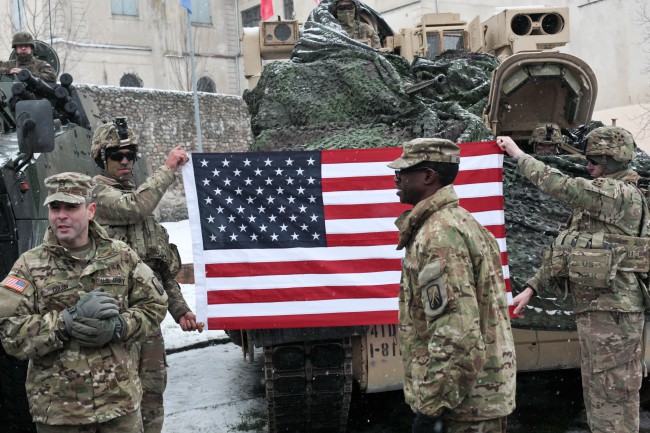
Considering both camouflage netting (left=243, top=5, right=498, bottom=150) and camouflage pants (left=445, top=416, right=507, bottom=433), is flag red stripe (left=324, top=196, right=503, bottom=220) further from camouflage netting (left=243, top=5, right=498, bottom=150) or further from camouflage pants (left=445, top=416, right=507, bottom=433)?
camouflage pants (left=445, top=416, right=507, bottom=433)

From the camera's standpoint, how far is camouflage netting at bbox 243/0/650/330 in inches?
193

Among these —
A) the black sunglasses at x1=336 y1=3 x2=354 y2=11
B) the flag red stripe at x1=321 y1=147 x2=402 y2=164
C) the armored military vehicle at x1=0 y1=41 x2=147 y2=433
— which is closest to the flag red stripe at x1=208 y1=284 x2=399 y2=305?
the flag red stripe at x1=321 y1=147 x2=402 y2=164

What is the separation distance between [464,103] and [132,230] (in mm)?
2718

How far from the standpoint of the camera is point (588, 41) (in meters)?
20.5

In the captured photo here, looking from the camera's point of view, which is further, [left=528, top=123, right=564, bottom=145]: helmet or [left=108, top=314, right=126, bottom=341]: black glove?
[left=528, top=123, right=564, bottom=145]: helmet

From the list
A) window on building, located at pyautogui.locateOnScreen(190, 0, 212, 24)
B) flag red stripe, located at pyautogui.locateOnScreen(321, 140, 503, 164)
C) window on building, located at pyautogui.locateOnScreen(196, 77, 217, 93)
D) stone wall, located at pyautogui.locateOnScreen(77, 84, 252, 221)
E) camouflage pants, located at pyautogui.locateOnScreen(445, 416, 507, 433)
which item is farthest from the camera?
window on building, located at pyautogui.locateOnScreen(190, 0, 212, 24)

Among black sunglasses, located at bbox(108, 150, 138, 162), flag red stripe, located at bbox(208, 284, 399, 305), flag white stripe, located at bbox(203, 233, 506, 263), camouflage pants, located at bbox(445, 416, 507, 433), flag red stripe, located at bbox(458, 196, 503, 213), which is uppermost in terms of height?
black sunglasses, located at bbox(108, 150, 138, 162)

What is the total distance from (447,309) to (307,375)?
2.20 metres

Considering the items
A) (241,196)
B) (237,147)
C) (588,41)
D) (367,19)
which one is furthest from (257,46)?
(588,41)

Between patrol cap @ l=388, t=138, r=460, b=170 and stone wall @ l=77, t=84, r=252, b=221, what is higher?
stone wall @ l=77, t=84, r=252, b=221

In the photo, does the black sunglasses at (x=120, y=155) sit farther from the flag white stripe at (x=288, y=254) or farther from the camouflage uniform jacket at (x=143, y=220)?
the flag white stripe at (x=288, y=254)

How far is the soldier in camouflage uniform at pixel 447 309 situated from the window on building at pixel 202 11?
28724 mm

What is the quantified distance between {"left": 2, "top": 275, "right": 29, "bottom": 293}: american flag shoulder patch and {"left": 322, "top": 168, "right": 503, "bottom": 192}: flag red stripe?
213cm

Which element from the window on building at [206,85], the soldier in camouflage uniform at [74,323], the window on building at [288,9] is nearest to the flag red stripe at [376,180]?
the soldier in camouflage uniform at [74,323]
